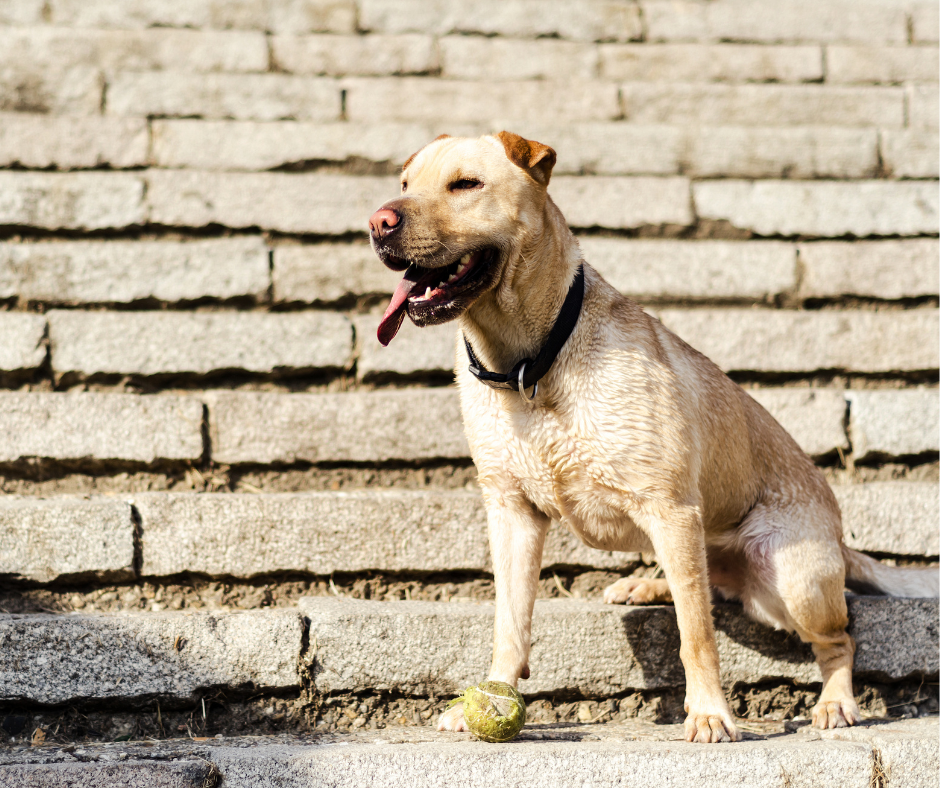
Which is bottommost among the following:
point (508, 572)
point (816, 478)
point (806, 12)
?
point (508, 572)

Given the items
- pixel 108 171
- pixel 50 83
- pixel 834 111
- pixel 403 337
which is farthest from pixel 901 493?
pixel 50 83

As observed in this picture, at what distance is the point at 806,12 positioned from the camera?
5.34m

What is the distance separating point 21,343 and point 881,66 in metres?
5.07

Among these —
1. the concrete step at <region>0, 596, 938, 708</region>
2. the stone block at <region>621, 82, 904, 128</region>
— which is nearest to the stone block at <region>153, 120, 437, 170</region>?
the stone block at <region>621, 82, 904, 128</region>

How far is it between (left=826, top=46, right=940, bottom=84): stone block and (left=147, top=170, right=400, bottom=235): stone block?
2.98 metres

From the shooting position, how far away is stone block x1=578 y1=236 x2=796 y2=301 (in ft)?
13.3

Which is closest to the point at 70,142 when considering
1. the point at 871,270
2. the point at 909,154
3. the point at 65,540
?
the point at 65,540

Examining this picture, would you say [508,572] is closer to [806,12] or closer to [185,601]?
[185,601]

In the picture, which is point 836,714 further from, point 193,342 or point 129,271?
point 129,271

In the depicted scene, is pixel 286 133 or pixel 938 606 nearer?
pixel 938 606

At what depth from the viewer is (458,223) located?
98.5 inches

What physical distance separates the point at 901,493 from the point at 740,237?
1.61 meters

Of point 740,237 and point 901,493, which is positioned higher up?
point 740,237

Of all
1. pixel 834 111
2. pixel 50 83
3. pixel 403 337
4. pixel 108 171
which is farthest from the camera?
pixel 834 111
